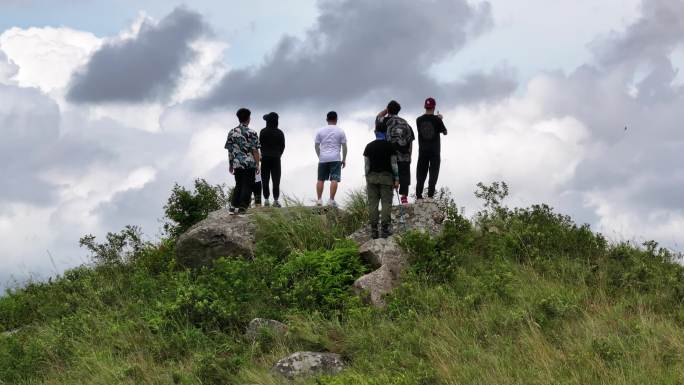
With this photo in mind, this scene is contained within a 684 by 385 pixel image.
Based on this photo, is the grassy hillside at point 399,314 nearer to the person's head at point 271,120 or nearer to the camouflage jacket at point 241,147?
the camouflage jacket at point 241,147

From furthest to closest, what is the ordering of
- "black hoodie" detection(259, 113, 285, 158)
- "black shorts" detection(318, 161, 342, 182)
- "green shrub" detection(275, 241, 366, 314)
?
"black hoodie" detection(259, 113, 285, 158)
"black shorts" detection(318, 161, 342, 182)
"green shrub" detection(275, 241, 366, 314)

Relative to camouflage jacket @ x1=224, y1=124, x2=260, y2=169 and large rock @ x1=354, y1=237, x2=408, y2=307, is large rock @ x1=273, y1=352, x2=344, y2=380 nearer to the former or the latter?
large rock @ x1=354, y1=237, x2=408, y2=307

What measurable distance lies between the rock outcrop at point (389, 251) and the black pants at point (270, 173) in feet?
9.92

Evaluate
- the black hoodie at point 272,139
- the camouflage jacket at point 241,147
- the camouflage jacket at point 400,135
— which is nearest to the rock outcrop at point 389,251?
the camouflage jacket at point 400,135

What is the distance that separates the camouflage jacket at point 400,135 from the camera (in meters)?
17.7

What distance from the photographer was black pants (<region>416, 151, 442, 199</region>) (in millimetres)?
18281

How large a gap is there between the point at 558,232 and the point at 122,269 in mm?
10703

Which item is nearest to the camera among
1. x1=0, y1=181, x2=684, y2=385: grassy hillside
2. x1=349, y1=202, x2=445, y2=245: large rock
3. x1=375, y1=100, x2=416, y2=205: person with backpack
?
x1=0, y1=181, x2=684, y2=385: grassy hillside

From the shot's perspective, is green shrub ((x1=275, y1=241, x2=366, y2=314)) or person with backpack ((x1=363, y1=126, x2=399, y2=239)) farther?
person with backpack ((x1=363, y1=126, x2=399, y2=239))

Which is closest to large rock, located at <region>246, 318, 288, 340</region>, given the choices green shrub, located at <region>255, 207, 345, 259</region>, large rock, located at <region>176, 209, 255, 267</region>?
green shrub, located at <region>255, 207, 345, 259</region>

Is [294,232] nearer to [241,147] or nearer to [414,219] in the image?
[241,147]

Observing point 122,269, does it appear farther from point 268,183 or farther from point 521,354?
point 521,354

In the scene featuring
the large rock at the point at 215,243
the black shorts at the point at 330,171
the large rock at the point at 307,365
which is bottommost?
the large rock at the point at 307,365

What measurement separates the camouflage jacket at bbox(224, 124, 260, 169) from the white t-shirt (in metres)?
1.68
